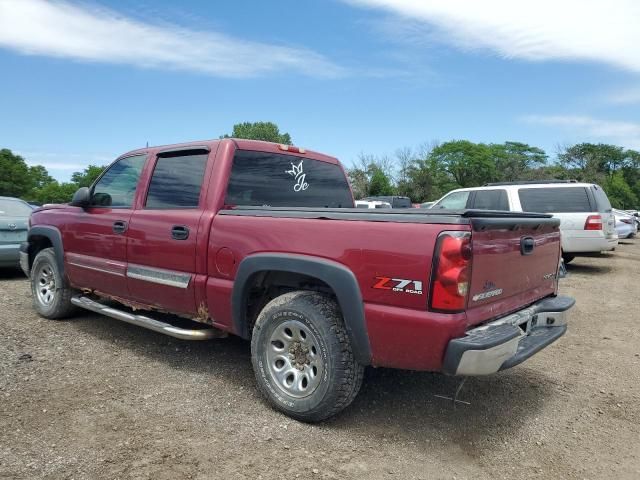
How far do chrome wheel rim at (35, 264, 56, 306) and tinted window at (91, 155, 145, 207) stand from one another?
4.09ft

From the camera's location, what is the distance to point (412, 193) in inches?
2623

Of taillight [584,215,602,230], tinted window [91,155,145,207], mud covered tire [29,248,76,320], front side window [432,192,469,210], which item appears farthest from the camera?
front side window [432,192,469,210]

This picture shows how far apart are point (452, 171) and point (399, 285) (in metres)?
83.3

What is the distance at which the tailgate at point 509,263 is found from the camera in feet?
9.55

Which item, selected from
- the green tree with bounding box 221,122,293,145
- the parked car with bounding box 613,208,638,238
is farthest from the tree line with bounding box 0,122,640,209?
the parked car with bounding box 613,208,638,238

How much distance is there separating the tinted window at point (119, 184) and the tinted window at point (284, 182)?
46.8 inches

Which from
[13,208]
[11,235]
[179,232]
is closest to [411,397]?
[179,232]

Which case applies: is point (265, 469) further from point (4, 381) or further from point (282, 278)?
point (4, 381)

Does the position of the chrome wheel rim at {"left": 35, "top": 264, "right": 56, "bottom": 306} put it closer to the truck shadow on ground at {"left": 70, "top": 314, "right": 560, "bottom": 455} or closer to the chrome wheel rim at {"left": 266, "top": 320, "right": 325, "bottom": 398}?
the truck shadow on ground at {"left": 70, "top": 314, "right": 560, "bottom": 455}

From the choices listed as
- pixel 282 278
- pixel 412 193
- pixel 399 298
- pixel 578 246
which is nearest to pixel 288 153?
pixel 282 278

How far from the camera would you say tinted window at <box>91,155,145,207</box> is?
4797mm

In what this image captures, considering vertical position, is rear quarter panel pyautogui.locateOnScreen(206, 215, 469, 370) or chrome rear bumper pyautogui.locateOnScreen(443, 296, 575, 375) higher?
rear quarter panel pyautogui.locateOnScreen(206, 215, 469, 370)

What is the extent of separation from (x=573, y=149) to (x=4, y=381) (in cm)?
7920

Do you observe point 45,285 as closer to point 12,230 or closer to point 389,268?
point 12,230
